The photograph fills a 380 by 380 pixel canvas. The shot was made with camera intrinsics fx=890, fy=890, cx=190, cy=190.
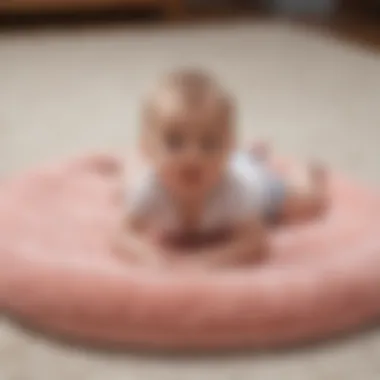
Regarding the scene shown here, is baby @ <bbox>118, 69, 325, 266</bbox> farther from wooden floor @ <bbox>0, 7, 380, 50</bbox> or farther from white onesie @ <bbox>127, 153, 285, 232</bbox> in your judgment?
wooden floor @ <bbox>0, 7, 380, 50</bbox>

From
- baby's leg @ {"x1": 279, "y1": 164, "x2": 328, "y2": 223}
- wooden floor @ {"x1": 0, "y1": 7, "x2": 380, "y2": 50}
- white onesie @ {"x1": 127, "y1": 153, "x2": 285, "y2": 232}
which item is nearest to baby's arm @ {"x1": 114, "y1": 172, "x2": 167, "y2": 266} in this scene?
white onesie @ {"x1": 127, "y1": 153, "x2": 285, "y2": 232}

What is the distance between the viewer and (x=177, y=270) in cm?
108

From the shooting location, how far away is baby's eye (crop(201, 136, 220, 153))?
41.4 inches

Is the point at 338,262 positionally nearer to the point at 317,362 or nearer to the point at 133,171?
the point at 317,362

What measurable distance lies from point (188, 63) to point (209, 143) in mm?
1452

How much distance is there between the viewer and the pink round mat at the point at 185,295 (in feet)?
3.24

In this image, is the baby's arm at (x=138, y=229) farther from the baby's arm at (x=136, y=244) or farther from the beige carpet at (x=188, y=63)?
the beige carpet at (x=188, y=63)

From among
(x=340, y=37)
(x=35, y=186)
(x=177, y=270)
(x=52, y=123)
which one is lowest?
(x=177, y=270)

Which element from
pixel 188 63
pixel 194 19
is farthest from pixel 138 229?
pixel 194 19

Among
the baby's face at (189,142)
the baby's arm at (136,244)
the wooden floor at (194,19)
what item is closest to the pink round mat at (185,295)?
the baby's arm at (136,244)

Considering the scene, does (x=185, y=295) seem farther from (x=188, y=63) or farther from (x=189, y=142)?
(x=188, y=63)

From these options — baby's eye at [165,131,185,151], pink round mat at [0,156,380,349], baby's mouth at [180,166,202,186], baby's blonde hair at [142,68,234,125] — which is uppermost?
baby's blonde hair at [142,68,234,125]

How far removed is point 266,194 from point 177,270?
0.76 ft

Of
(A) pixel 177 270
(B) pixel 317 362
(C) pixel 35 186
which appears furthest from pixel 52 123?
(B) pixel 317 362
